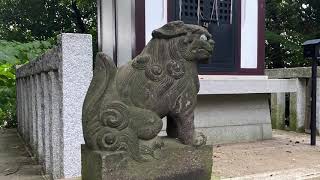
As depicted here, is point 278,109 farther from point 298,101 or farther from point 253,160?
point 253,160

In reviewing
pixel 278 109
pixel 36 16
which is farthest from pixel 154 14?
pixel 36 16

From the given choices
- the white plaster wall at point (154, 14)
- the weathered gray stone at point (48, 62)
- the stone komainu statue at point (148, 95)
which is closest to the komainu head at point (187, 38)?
the stone komainu statue at point (148, 95)

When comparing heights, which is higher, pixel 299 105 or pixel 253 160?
pixel 299 105

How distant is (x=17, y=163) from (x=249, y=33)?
4.41 meters

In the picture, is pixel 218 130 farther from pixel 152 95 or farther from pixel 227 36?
pixel 152 95

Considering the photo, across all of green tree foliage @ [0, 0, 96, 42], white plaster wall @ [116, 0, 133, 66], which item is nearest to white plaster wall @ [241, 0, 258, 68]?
white plaster wall @ [116, 0, 133, 66]

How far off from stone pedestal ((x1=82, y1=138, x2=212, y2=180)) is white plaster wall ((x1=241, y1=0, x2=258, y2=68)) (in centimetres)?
435

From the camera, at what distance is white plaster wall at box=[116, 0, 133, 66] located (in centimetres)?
631

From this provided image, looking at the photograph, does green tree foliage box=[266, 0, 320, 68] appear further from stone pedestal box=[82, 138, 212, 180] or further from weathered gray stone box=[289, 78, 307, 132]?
stone pedestal box=[82, 138, 212, 180]

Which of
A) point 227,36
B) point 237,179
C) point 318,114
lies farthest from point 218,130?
point 237,179

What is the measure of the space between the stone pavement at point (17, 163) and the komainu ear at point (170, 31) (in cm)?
251

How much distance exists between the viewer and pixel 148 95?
8.95ft

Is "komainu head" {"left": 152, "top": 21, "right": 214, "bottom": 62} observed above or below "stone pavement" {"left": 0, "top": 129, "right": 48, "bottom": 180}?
above

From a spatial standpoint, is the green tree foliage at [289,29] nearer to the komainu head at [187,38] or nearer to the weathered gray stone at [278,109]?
the weathered gray stone at [278,109]
